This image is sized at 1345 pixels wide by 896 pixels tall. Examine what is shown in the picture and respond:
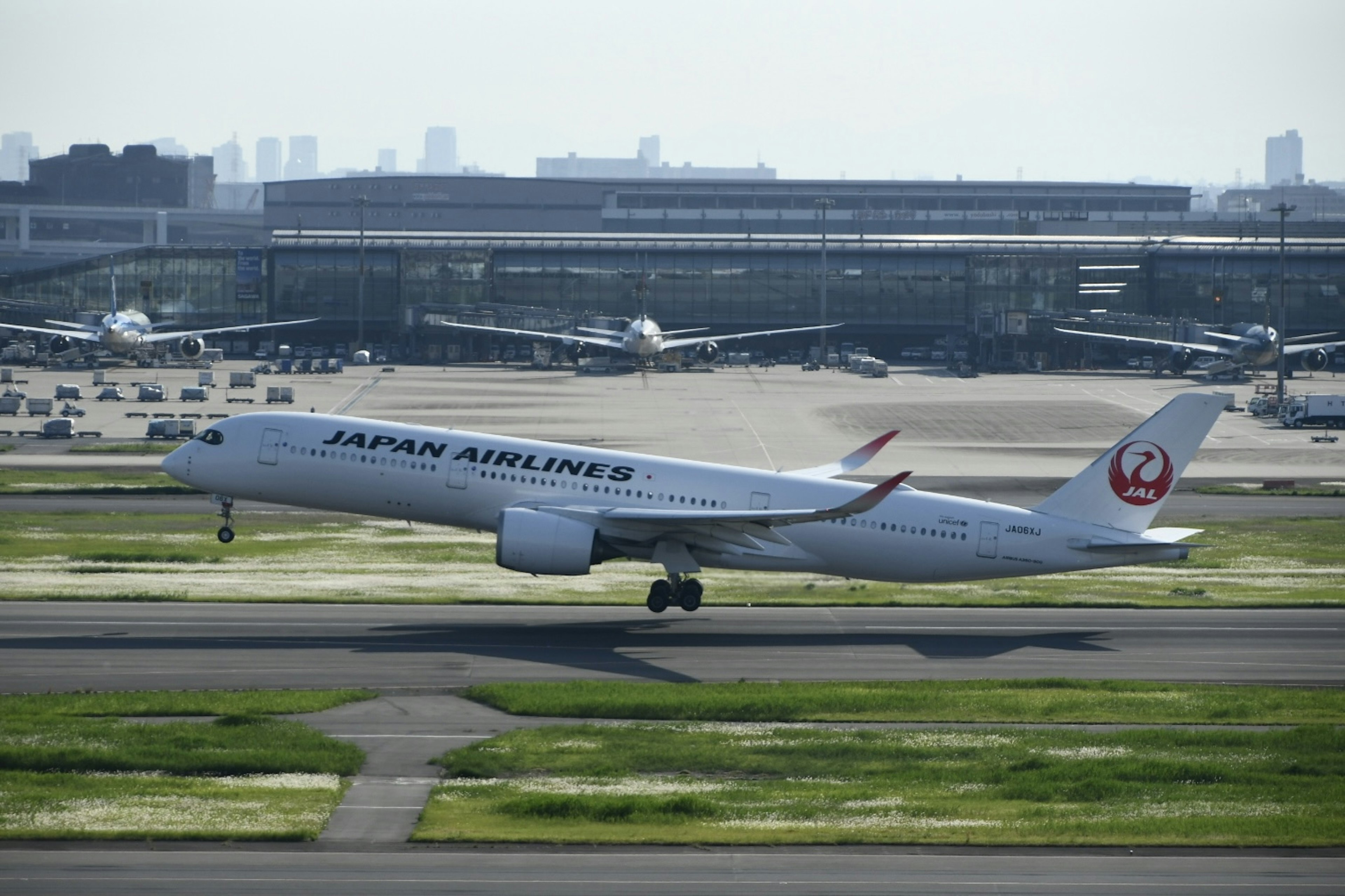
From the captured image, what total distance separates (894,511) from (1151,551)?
828 centimetres

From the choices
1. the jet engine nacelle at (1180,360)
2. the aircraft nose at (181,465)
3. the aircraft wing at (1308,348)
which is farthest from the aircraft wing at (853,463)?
the jet engine nacelle at (1180,360)

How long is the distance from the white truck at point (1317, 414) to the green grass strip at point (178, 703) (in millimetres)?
105188

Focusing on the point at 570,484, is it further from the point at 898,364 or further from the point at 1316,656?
the point at 898,364

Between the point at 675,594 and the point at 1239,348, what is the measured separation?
5454 inches

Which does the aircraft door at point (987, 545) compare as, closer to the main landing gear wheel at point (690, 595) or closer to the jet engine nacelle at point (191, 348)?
the main landing gear wheel at point (690, 595)

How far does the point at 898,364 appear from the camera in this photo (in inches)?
7795

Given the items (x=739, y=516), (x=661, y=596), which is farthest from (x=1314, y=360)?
(x=739, y=516)

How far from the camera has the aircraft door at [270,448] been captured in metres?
52.5

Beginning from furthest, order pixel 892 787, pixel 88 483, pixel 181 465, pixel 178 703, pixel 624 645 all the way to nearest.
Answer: pixel 88 483
pixel 181 465
pixel 624 645
pixel 178 703
pixel 892 787

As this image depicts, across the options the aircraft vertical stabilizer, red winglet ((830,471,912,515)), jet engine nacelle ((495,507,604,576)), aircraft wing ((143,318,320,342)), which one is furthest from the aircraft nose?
aircraft wing ((143,318,320,342))

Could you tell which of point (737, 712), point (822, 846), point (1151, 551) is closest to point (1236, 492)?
point (1151, 551)

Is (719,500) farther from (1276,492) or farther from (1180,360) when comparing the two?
(1180,360)

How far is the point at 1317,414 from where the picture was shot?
125875mm

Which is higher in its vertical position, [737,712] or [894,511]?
[894,511]
